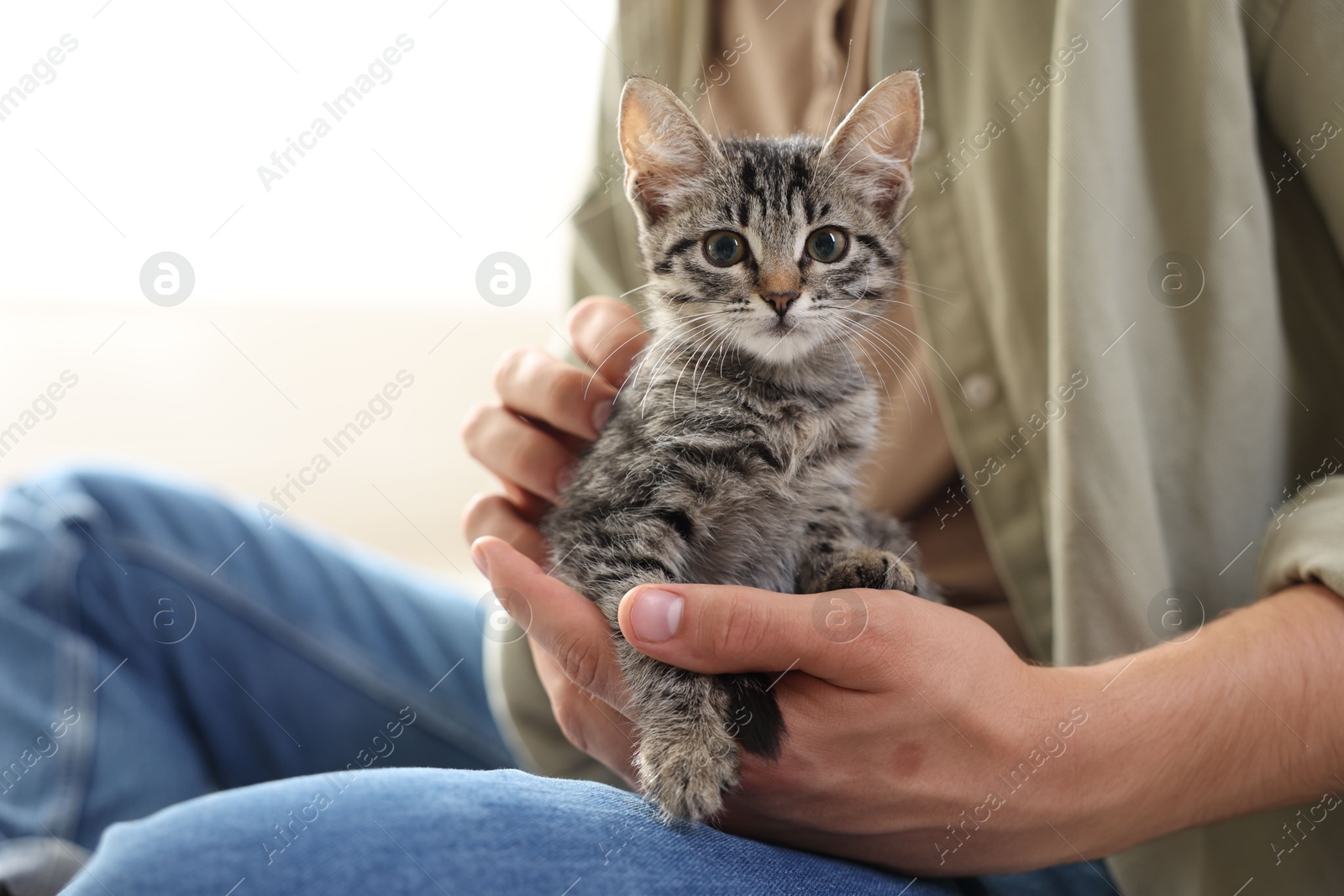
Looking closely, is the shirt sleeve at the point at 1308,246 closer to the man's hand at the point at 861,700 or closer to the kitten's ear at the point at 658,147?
the man's hand at the point at 861,700

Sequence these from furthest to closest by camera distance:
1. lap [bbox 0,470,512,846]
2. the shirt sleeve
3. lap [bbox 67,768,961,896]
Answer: lap [bbox 0,470,512,846]
the shirt sleeve
lap [bbox 67,768,961,896]

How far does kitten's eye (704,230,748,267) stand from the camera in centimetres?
113

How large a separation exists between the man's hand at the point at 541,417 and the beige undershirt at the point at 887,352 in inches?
16.7

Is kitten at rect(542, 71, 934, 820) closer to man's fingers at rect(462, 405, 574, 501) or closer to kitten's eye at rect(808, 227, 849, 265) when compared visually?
kitten's eye at rect(808, 227, 849, 265)

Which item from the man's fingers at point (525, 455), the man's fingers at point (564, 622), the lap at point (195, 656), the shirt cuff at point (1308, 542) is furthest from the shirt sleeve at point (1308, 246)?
the lap at point (195, 656)

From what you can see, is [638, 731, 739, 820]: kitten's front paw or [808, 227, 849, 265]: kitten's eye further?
[808, 227, 849, 265]: kitten's eye

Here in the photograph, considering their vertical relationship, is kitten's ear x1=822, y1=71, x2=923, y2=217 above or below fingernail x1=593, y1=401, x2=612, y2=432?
above

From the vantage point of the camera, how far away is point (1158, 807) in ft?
3.47

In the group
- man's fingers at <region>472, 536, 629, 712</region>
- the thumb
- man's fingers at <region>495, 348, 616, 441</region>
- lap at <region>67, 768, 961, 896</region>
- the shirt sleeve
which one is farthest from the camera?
man's fingers at <region>495, 348, 616, 441</region>

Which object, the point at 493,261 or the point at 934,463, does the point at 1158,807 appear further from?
the point at 493,261

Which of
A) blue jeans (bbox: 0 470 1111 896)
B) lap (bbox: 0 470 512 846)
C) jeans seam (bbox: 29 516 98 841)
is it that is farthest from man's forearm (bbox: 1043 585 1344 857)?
jeans seam (bbox: 29 516 98 841)

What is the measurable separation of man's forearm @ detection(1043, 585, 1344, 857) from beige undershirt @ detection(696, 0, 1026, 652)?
0.41 metres

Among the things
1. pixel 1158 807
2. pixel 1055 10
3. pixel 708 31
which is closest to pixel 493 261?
pixel 708 31

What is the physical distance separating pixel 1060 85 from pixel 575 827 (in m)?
1.21
